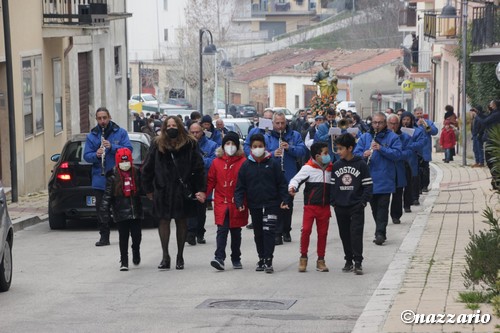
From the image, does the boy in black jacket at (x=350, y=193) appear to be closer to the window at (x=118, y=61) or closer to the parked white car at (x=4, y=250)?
the parked white car at (x=4, y=250)

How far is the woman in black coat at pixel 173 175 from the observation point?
46.4 feet

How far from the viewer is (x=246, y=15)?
383 feet

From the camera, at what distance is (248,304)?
11688 mm

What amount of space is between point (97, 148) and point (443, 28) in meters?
32.4

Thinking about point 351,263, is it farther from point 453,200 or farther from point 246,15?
point 246,15

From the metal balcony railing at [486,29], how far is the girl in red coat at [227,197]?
1297cm

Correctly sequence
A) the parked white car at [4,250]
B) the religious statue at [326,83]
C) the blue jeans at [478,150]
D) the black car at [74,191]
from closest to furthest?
1. the parked white car at [4,250]
2. the black car at [74,191]
3. the blue jeans at [478,150]
4. the religious statue at [326,83]

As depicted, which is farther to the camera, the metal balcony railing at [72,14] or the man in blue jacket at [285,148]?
the metal balcony railing at [72,14]

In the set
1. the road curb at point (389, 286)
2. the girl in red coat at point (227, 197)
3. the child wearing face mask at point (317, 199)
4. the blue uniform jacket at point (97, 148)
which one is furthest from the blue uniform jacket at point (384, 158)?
the blue uniform jacket at point (97, 148)

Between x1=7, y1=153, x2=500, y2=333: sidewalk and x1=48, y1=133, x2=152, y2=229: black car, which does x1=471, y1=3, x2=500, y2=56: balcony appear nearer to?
x1=7, y1=153, x2=500, y2=333: sidewalk

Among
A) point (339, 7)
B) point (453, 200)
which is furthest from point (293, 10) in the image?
point (453, 200)

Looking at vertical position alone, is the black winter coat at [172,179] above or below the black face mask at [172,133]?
below

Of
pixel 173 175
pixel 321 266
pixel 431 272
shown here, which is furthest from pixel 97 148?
pixel 431 272

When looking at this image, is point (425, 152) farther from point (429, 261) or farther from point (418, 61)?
point (418, 61)
